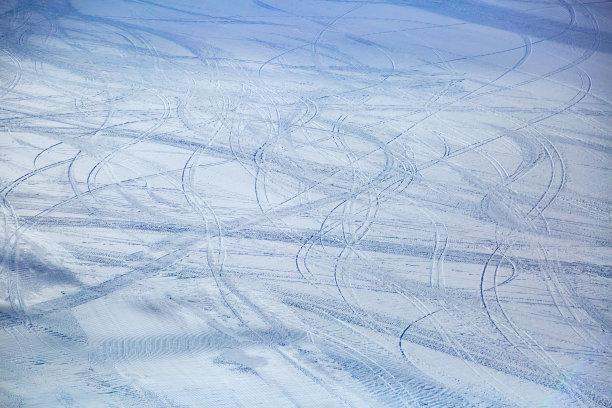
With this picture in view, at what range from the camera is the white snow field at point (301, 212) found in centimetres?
315

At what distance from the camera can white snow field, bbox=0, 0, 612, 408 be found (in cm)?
315

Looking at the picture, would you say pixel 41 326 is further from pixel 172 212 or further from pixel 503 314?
pixel 503 314

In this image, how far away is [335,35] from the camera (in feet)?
23.1

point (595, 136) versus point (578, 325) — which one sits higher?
point (595, 136)

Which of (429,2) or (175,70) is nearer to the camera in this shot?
(175,70)

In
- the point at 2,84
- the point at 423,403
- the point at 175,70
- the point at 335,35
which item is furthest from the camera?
the point at 335,35

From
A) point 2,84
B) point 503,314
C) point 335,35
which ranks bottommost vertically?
point 503,314

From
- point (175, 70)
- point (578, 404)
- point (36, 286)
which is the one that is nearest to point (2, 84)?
point (175, 70)

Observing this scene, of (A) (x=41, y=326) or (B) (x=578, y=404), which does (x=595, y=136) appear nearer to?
(B) (x=578, y=404)

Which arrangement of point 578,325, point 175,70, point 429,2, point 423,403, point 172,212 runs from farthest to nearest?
1. point 429,2
2. point 175,70
3. point 172,212
4. point 578,325
5. point 423,403

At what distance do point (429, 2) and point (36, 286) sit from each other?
5824 mm

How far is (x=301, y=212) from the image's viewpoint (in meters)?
4.34

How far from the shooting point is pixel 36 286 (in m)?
3.57

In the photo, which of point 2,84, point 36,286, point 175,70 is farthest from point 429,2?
point 36,286
